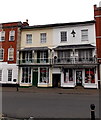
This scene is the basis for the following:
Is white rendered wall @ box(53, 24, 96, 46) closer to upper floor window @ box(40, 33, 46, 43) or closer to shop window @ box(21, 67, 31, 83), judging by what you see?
upper floor window @ box(40, 33, 46, 43)

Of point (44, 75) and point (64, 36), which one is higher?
point (64, 36)

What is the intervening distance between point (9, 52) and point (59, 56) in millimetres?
8575

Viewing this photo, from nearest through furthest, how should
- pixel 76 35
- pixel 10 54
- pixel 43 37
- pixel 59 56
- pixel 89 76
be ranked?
1. pixel 89 76
2. pixel 76 35
3. pixel 59 56
4. pixel 43 37
5. pixel 10 54

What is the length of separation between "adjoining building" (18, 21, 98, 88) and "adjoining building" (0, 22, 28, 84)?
0.92 m

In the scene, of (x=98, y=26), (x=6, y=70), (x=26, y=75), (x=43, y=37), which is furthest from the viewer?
(x=6, y=70)

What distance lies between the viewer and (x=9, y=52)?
24.6 metres

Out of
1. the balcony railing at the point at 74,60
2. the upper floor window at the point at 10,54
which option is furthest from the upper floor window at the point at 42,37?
the upper floor window at the point at 10,54

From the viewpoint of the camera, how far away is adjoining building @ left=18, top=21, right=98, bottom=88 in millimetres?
20781

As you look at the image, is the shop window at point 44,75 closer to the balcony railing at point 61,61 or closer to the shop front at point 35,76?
the shop front at point 35,76

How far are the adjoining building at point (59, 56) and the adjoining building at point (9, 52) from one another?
924 mm

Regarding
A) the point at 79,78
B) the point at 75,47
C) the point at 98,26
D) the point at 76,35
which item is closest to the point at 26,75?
the point at 79,78

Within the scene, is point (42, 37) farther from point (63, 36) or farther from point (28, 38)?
point (63, 36)

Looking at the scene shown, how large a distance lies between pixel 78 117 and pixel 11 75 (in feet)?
61.1

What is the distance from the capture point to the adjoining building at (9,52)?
23984 millimetres
